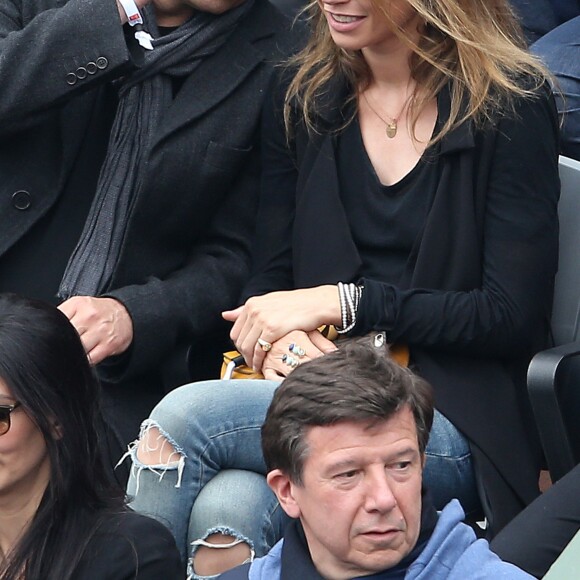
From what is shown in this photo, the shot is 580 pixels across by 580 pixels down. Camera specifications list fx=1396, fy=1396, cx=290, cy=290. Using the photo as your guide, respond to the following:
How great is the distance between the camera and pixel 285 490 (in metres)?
2.49

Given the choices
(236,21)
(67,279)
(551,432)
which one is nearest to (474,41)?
(236,21)

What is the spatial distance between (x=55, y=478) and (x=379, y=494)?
2.10 feet

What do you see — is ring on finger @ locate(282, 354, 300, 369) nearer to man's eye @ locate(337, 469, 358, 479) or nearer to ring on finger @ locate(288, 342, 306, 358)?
ring on finger @ locate(288, 342, 306, 358)

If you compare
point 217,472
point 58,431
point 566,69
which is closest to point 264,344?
point 217,472

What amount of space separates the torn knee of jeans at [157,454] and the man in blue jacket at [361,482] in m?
0.49

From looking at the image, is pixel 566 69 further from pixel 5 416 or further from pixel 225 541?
pixel 5 416

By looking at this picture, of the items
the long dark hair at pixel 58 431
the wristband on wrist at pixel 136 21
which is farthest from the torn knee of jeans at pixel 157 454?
the wristband on wrist at pixel 136 21

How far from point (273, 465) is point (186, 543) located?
0.53 meters

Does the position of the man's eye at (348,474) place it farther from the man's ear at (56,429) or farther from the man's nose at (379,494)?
the man's ear at (56,429)

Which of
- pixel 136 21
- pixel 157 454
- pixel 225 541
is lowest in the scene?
pixel 225 541

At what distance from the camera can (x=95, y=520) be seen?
2559 millimetres

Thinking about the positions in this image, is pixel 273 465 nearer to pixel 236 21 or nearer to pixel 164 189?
pixel 164 189

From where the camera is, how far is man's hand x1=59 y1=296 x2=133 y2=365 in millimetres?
3318

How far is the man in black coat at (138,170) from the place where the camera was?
3.43 metres
